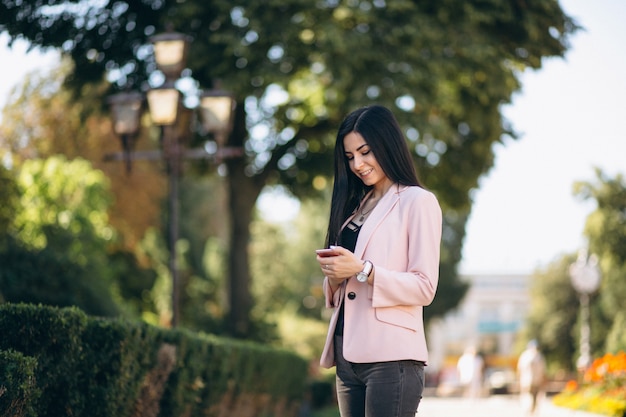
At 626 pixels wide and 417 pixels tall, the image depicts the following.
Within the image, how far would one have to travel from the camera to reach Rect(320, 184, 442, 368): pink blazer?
14.2 ft

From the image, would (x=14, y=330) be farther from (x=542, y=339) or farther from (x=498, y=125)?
(x=542, y=339)

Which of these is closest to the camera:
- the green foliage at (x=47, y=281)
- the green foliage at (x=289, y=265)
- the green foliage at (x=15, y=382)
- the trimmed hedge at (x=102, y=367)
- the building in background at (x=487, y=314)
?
the green foliage at (x=15, y=382)

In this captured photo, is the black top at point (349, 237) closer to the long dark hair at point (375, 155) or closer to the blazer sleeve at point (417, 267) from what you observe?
the long dark hair at point (375, 155)

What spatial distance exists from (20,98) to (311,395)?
15779 mm

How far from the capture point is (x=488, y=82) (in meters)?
21.5

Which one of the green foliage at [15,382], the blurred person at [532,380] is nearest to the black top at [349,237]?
the green foliage at [15,382]

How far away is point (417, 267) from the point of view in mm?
4402

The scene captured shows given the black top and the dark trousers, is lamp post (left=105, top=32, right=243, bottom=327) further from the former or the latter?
the dark trousers

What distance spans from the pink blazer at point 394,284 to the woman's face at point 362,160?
0.12 meters

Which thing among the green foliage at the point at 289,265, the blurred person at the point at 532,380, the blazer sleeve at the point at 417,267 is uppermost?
the blazer sleeve at the point at 417,267

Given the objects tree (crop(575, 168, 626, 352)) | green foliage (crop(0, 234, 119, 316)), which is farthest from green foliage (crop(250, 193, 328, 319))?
green foliage (crop(0, 234, 119, 316))

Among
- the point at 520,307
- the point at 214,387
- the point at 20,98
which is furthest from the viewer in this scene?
the point at 520,307

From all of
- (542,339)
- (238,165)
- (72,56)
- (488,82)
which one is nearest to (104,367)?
(72,56)

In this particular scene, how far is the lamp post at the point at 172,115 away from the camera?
572 inches
